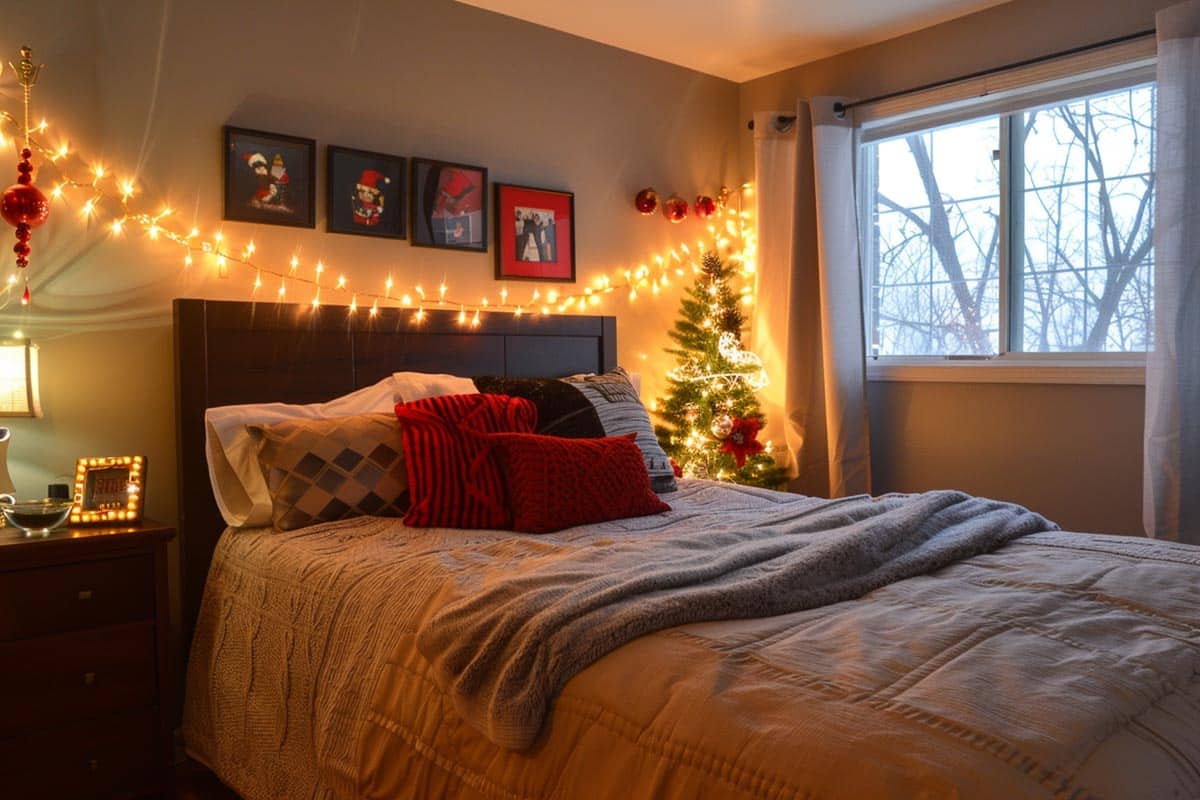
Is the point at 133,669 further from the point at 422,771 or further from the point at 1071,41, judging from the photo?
the point at 1071,41

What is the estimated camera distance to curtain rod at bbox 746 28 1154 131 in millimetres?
3130

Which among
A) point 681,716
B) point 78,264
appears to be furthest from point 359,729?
point 78,264

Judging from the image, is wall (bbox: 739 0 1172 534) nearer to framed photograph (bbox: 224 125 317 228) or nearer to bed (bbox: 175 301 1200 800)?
bed (bbox: 175 301 1200 800)

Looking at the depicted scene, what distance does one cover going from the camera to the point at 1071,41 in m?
3.27

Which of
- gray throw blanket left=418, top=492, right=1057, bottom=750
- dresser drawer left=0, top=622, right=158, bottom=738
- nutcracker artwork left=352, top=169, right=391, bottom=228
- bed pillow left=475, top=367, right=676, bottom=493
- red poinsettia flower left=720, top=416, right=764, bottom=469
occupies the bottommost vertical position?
dresser drawer left=0, top=622, right=158, bottom=738

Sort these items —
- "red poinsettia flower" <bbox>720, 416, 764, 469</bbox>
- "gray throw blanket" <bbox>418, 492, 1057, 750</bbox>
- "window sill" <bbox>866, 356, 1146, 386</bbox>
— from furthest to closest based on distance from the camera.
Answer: "red poinsettia flower" <bbox>720, 416, 764, 469</bbox> → "window sill" <bbox>866, 356, 1146, 386</bbox> → "gray throw blanket" <bbox>418, 492, 1057, 750</bbox>

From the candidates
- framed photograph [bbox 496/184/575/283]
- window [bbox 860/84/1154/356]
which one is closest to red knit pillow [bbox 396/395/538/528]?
framed photograph [bbox 496/184/575/283]

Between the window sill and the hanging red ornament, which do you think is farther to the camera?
the window sill

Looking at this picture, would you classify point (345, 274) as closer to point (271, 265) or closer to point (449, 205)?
point (271, 265)

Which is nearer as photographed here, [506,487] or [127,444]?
[506,487]

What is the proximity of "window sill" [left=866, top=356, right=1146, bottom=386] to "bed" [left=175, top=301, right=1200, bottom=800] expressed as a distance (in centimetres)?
125

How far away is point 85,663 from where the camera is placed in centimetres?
211

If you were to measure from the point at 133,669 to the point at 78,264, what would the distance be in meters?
1.11

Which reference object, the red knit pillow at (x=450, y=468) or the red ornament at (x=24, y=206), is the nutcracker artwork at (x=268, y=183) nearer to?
the red ornament at (x=24, y=206)
